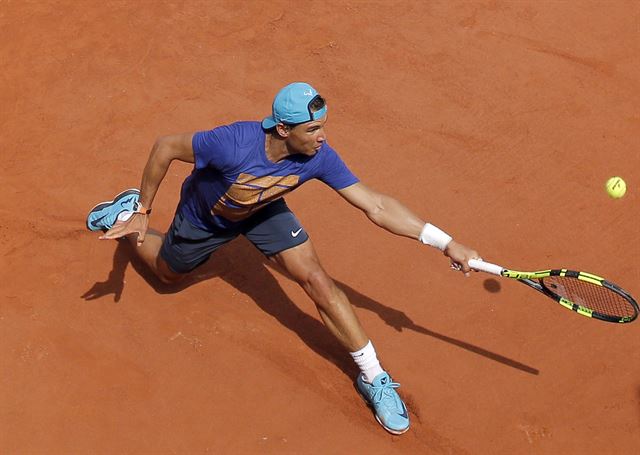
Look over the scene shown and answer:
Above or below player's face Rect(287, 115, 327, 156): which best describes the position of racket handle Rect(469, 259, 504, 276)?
below

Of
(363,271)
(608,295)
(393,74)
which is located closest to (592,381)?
(608,295)

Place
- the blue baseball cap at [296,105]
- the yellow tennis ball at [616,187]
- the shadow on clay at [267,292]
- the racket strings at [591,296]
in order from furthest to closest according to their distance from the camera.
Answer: the yellow tennis ball at [616,187] < the shadow on clay at [267,292] < the racket strings at [591,296] < the blue baseball cap at [296,105]

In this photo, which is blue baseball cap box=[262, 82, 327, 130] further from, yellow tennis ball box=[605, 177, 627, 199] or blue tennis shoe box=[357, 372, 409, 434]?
yellow tennis ball box=[605, 177, 627, 199]

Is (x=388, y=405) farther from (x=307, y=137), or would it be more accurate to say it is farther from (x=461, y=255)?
(x=307, y=137)

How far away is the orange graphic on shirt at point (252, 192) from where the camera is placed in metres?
5.16

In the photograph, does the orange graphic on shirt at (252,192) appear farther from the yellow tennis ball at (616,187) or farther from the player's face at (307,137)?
the yellow tennis ball at (616,187)

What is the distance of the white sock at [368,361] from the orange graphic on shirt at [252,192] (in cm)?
120

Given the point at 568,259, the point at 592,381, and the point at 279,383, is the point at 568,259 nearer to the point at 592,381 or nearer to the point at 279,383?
the point at 592,381

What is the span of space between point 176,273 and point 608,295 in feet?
10.3

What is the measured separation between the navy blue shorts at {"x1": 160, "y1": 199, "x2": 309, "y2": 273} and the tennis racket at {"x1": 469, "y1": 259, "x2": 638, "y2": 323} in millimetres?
1298

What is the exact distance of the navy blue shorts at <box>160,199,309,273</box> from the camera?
5.60 meters

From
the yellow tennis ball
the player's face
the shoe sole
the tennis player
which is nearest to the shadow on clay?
the shoe sole

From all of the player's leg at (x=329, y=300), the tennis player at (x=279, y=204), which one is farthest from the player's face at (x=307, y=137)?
the player's leg at (x=329, y=300)

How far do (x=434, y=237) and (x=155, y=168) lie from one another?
1907 millimetres
